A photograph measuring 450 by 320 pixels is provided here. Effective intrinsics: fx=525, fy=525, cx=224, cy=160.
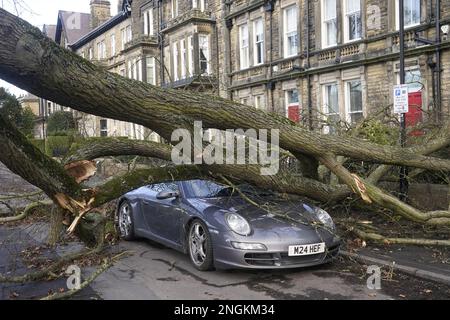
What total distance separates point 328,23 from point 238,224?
1711 cm

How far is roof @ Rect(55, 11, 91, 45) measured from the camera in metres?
59.6

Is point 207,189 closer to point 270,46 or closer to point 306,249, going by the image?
point 306,249

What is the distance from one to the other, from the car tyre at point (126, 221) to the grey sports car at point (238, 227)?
96 cm

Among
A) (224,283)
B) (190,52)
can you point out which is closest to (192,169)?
(224,283)

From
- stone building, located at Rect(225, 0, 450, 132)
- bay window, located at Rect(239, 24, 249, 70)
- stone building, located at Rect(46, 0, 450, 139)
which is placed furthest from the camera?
bay window, located at Rect(239, 24, 249, 70)

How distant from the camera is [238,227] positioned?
271 inches

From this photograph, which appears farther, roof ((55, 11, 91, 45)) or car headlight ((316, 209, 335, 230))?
roof ((55, 11, 91, 45))

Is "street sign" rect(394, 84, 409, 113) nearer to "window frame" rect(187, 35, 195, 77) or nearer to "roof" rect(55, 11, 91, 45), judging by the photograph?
"window frame" rect(187, 35, 195, 77)

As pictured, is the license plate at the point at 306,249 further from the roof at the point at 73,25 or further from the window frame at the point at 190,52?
the roof at the point at 73,25

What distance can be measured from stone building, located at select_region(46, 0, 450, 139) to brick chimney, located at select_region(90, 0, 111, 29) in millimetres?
18062

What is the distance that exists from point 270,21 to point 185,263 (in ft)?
65.5

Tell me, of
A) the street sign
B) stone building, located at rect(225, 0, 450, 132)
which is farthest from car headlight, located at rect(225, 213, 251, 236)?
stone building, located at rect(225, 0, 450, 132)
